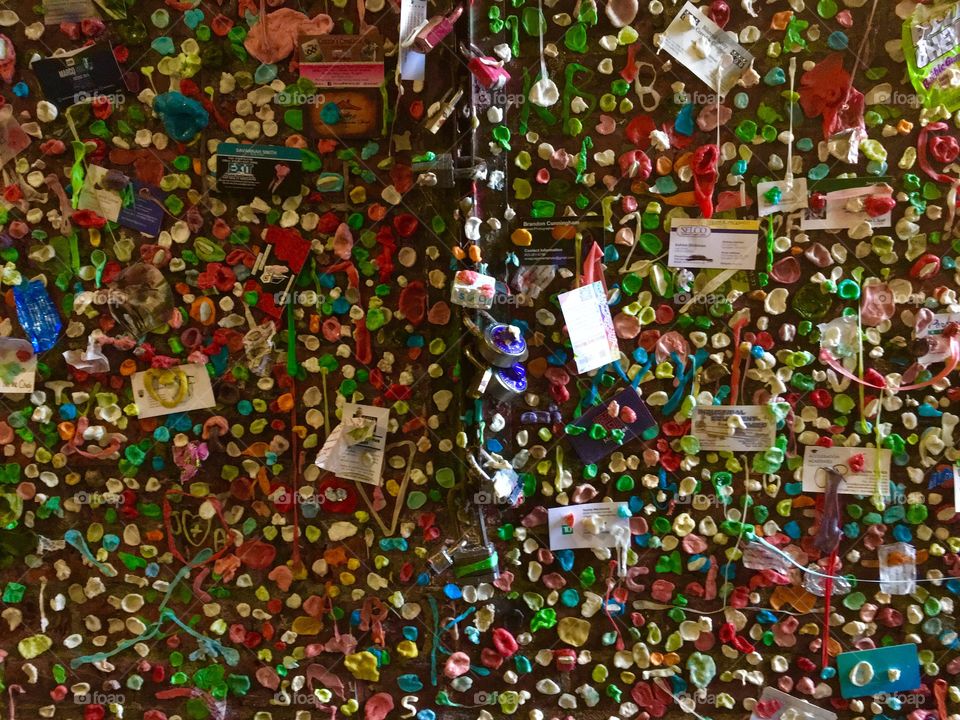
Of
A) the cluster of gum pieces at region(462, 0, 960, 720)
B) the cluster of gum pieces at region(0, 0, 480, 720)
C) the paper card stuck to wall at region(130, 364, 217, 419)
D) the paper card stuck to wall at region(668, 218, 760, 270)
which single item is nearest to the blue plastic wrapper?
the cluster of gum pieces at region(0, 0, 480, 720)

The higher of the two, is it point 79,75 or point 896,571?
point 79,75

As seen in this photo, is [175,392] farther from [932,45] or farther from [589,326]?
[932,45]

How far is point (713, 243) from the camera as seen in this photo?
1.56 metres

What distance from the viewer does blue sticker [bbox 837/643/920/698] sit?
159 centimetres

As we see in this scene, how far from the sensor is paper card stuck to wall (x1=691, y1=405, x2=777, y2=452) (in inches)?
62.2

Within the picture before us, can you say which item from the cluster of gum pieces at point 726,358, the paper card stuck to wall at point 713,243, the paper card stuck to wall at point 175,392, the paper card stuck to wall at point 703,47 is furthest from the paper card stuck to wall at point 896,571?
the paper card stuck to wall at point 175,392

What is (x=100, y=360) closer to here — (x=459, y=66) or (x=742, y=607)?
(x=459, y=66)

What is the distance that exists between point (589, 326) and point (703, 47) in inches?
29.7

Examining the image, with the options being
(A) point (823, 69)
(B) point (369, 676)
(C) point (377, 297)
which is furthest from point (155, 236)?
(A) point (823, 69)

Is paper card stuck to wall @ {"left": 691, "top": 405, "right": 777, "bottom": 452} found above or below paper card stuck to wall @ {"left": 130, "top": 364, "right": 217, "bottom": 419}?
below

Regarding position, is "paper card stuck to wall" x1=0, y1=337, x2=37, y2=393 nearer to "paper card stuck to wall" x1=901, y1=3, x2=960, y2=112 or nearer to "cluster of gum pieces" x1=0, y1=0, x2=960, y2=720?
"cluster of gum pieces" x1=0, y1=0, x2=960, y2=720

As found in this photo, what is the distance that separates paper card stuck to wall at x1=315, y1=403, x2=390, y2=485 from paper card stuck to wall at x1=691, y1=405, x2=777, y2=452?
2.65 feet

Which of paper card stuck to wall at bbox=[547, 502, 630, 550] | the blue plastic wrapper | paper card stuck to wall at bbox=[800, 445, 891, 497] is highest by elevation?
the blue plastic wrapper

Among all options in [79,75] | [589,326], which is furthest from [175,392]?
[589,326]
